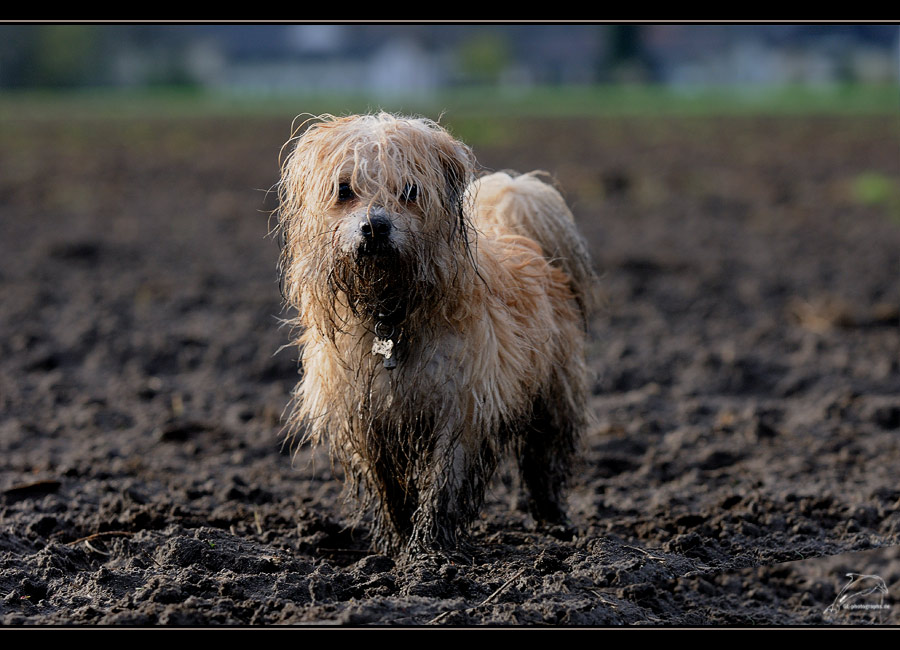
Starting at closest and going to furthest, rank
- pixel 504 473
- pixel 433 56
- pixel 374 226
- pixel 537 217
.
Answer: pixel 374 226
pixel 537 217
pixel 504 473
pixel 433 56

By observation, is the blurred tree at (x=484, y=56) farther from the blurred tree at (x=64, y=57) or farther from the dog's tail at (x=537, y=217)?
the dog's tail at (x=537, y=217)

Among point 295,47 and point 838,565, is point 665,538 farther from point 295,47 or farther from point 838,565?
point 295,47

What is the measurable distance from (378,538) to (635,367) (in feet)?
15.1

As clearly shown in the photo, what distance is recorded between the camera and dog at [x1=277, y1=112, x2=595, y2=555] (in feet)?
16.4

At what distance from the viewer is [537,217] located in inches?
252

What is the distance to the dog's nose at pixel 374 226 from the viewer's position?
4781mm

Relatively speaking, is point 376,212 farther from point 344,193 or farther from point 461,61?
point 461,61

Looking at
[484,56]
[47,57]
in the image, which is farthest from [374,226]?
[484,56]

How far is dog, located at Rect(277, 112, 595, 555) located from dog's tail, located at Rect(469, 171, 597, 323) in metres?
0.23

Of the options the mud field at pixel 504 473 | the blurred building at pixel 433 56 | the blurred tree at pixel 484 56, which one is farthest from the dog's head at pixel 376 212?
the blurred tree at pixel 484 56

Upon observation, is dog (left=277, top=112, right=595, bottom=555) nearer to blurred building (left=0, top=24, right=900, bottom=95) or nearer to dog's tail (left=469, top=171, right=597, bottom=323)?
dog's tail (left=469, top=171, right=597, bottom=323)

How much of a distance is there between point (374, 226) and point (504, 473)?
3.42 metres

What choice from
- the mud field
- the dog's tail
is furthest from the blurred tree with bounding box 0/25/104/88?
the dog's tail

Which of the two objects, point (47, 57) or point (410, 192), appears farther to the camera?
point (47, 57)
